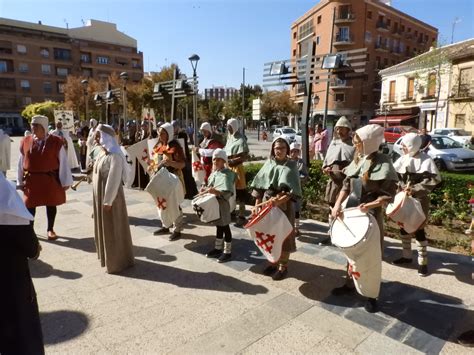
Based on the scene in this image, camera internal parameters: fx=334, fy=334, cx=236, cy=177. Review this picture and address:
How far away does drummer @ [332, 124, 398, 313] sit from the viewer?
3391 mm

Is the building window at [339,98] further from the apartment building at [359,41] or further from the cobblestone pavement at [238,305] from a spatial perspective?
the cobblestone pavement at [238,305]

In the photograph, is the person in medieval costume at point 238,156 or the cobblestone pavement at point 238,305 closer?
the cobblestone pavement at point 238,305

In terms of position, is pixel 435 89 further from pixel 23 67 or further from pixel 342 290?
pixel 23 67

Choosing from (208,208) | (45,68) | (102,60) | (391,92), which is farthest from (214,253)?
(102,60)

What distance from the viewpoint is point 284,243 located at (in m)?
4.07

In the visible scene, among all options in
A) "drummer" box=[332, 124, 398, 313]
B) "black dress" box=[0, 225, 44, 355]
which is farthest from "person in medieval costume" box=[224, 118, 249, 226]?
"black dress" box=[0, 225, 44, 355]

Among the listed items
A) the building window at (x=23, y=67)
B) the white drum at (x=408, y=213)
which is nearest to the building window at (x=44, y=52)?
the building window at (x=23, y=67)

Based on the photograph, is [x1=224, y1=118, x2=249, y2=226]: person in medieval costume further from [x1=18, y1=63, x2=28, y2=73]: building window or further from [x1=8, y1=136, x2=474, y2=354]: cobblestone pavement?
Result: [x1=18, y1=63, x2=28, y2=73]: building window

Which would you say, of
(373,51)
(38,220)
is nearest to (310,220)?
(38,220)

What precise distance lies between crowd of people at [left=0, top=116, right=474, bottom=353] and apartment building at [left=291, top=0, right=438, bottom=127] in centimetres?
3779

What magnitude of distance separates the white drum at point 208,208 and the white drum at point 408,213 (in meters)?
2.21

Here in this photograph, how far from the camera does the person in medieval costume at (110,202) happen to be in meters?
4.14

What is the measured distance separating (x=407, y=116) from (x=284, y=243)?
35.4m

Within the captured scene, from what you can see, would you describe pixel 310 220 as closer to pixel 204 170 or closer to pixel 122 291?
pixel 204 170
